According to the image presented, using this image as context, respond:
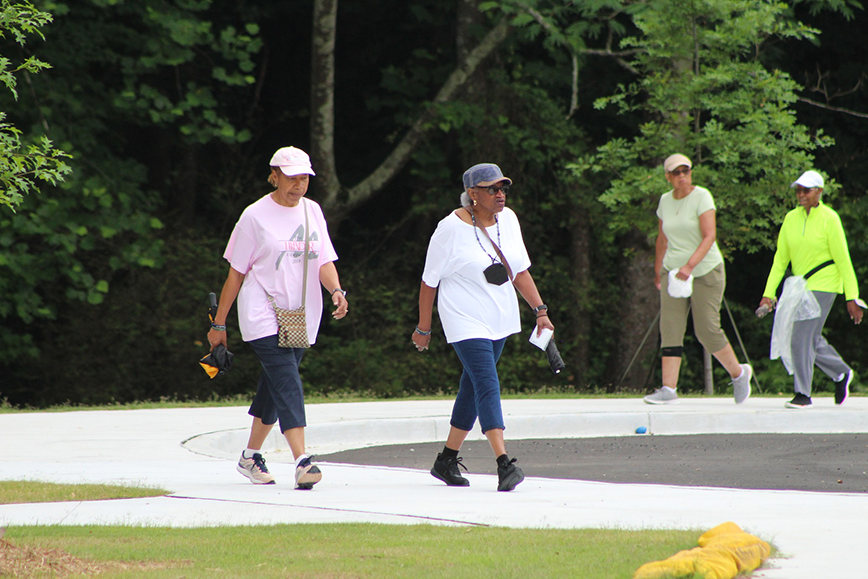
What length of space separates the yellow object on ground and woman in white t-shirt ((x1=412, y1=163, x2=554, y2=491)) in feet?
6.66

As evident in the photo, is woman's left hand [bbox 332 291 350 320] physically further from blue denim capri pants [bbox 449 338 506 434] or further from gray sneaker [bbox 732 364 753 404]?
gray sneaker [bbox 732 364 753 404]

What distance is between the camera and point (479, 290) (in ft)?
21.0

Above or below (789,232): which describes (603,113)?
above

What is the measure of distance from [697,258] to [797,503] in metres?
4.76

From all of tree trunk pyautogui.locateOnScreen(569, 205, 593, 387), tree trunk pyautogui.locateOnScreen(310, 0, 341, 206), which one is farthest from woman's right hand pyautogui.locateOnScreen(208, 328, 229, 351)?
tree trunk pyautogui.locateOnScreen(569, 205, 593, 387)

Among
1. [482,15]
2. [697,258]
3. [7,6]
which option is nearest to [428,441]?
[697,258]

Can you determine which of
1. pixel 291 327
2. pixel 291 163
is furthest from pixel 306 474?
pixel 291 163

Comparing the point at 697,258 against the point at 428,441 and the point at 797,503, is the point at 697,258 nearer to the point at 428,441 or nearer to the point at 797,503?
the point at 428,441

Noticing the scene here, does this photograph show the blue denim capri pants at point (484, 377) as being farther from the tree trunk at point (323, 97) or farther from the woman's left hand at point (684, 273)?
the tree trunk at point (323, 97)

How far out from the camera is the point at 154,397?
Answer: 16.6 meters

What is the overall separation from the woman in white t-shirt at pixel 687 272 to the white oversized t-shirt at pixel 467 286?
4.18 m

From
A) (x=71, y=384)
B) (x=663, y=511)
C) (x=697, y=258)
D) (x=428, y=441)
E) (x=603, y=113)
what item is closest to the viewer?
(x=663, y=511)

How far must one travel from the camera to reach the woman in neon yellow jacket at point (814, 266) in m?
9.99

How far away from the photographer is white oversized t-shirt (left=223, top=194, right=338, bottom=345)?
6.39m
